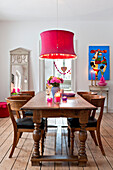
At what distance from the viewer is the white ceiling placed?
16.6 feet

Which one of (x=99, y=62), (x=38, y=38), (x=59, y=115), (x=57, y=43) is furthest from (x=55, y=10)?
(x=59, y=115)

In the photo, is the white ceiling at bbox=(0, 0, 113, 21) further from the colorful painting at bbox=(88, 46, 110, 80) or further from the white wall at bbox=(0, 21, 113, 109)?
the colorful painting at bbox=(88, 46, 110, 80)

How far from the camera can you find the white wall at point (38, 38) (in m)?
6.63

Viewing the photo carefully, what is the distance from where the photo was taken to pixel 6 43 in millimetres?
6672

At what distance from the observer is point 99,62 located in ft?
21.7

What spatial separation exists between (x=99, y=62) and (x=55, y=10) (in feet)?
7.46

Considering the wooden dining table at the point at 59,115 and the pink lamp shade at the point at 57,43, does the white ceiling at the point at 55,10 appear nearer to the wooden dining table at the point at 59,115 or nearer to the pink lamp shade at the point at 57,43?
the pink lamp shade at the point at 57,43

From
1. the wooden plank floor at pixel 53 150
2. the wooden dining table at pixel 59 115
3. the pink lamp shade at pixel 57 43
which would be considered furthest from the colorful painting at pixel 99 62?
the wooden dining table at pixel 59 115

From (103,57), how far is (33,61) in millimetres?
2404

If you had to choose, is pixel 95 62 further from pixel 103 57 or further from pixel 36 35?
pixel 36 35

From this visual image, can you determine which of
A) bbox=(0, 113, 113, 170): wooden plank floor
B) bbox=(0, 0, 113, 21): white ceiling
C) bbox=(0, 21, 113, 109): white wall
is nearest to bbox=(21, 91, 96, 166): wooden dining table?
bbox=(0, 113, 113, 170): wooden plank floor

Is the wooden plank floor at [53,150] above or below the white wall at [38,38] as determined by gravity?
below

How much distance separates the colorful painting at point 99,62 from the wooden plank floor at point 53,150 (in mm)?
2480

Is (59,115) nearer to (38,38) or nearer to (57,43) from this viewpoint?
(57,43)
